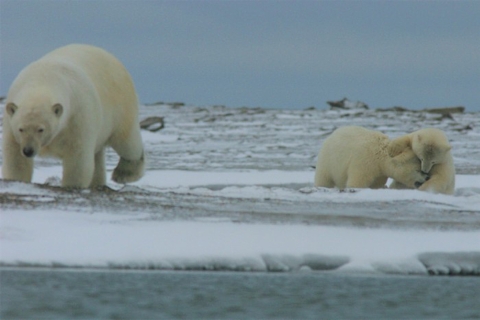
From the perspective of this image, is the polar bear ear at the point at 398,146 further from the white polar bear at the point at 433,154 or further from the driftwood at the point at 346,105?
the driftwood at the point at 346,105

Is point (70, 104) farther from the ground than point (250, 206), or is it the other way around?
point (70, 104)

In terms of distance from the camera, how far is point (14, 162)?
8.02m

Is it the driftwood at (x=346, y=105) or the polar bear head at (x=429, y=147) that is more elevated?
the polar bear head at (x=429, y=147)

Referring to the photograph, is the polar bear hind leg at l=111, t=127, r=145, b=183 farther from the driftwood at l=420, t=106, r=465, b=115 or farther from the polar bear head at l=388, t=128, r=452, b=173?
the driftwood at l=420, t=106, r=465, b=115

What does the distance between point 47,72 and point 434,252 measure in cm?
373

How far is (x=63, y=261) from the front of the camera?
5750 mm

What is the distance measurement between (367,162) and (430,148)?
0.72 m

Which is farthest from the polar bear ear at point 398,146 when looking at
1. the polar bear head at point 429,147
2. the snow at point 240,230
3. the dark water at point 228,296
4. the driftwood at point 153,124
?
the driftwood at point 153,124

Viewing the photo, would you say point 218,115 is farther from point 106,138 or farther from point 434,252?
point 434,252

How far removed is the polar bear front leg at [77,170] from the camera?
315 inches

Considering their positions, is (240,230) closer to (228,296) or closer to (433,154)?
(228,296)

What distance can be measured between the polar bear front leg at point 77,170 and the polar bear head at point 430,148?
12.2 ft

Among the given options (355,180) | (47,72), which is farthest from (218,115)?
(47,72)

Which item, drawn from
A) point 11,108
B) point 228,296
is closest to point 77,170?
point 11,108
